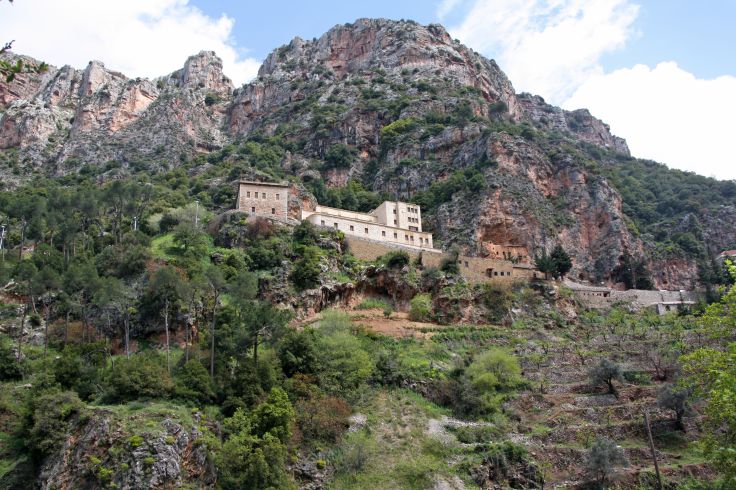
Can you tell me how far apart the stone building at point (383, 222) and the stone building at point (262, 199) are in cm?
342

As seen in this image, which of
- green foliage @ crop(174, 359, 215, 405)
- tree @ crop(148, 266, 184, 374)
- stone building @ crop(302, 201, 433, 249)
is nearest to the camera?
green foliage @ crop(174, 359, 215, 405)

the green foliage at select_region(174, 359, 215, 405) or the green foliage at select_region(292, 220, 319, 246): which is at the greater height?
the green foliage at select_region(292, 220, 319, 246)

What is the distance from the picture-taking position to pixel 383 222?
85.0 meters

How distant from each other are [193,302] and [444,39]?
123 meters

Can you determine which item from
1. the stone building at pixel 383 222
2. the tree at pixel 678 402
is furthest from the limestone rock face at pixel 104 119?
the tree at pixel 678 402

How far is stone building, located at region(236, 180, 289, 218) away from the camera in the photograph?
248ft

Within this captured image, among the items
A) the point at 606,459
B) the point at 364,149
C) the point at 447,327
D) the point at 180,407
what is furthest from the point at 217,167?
the point at 606,459

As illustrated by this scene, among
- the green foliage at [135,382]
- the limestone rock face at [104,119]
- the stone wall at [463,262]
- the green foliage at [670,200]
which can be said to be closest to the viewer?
the green foliage at [135,382]

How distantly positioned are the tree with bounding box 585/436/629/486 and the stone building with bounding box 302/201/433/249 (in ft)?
139

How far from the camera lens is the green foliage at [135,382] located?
4034 cm

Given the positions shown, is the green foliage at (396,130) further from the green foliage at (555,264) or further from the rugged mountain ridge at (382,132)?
the green foliage at (555,264)

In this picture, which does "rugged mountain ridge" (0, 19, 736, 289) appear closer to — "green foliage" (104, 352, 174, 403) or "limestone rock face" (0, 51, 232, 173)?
"limestone rock face" (0, 51, 232, 173)

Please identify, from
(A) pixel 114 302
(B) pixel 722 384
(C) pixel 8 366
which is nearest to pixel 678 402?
(B) pixel 722 384

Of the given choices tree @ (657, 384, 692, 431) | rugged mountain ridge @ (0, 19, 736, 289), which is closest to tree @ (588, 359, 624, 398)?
tree @ (657, 384, 692, 431)
